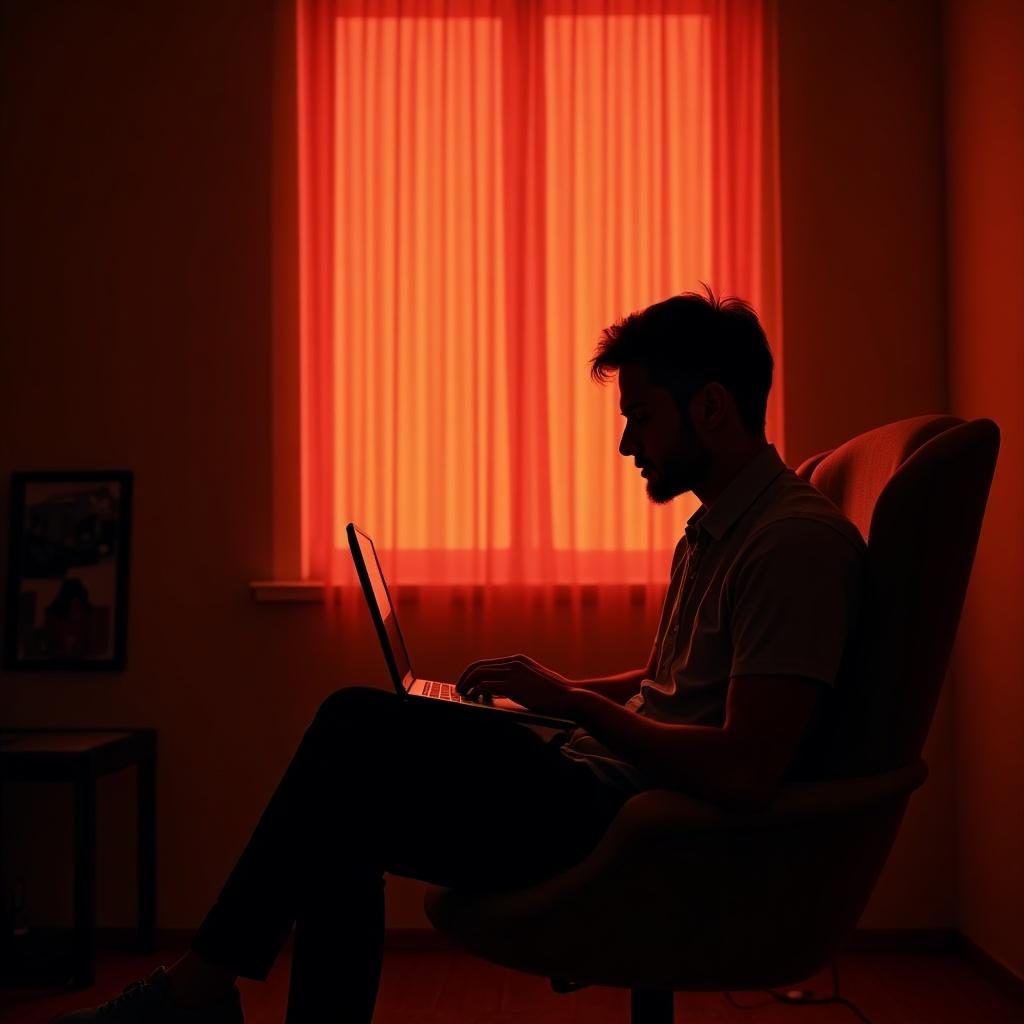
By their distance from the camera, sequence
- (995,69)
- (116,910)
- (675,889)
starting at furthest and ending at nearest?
(116,910)
(995,69)
(675,889)

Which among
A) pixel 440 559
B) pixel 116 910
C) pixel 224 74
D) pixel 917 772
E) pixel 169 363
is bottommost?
pixel 116 910

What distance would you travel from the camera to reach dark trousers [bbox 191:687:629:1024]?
→ 1.33 m

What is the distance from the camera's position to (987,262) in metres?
2.62

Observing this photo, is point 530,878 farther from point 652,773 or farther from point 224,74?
point 224,74

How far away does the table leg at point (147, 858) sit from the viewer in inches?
110

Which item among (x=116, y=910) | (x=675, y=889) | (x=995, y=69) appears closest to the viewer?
(x=675, y=889)

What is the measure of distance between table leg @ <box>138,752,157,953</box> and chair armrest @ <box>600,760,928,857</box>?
1875 mm

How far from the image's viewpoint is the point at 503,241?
9.79ft

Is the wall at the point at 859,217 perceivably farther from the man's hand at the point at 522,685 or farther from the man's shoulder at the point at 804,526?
the man's hand at the point at 522,685

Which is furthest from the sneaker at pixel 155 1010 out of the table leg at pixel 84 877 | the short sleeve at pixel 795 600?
the table leg at pixel 84 877

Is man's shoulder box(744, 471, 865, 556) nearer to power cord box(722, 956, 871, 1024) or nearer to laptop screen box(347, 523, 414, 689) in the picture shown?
laptop screen box(347, 523, 414, 689)

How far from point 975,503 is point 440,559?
1752mm

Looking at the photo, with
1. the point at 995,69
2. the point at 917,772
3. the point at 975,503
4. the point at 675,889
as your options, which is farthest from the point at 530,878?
the point at 995,69

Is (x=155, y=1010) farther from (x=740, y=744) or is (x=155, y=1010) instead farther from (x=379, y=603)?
(x=740, y=744)
